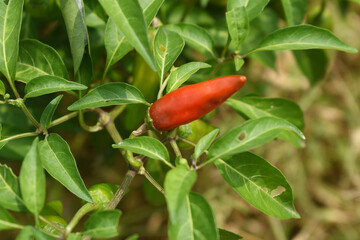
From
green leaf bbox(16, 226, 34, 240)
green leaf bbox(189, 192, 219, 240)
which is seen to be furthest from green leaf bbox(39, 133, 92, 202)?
green leaf bbox(189, 192, 219, 240)

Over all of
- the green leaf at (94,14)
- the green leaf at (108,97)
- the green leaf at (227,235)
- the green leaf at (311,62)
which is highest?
the green leaf at (94,14)

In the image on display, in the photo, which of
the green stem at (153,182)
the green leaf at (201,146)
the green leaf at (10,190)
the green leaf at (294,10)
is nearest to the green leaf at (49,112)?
the green leaf at (10,190)

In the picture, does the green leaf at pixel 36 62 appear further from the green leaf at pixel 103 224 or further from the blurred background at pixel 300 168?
the blurred background at pixel 300 168

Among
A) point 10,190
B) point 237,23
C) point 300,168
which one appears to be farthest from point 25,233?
point 300,168

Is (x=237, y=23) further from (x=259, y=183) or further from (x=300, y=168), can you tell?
(x=300, y=168)

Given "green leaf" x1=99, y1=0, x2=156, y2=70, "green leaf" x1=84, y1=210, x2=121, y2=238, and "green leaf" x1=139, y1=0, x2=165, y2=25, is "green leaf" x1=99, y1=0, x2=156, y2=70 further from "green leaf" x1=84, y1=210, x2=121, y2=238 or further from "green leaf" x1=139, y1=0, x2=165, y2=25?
"green leaf" x1=84, y1=210, x2=121, y2=238

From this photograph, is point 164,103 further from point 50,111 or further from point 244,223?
point 244,223
